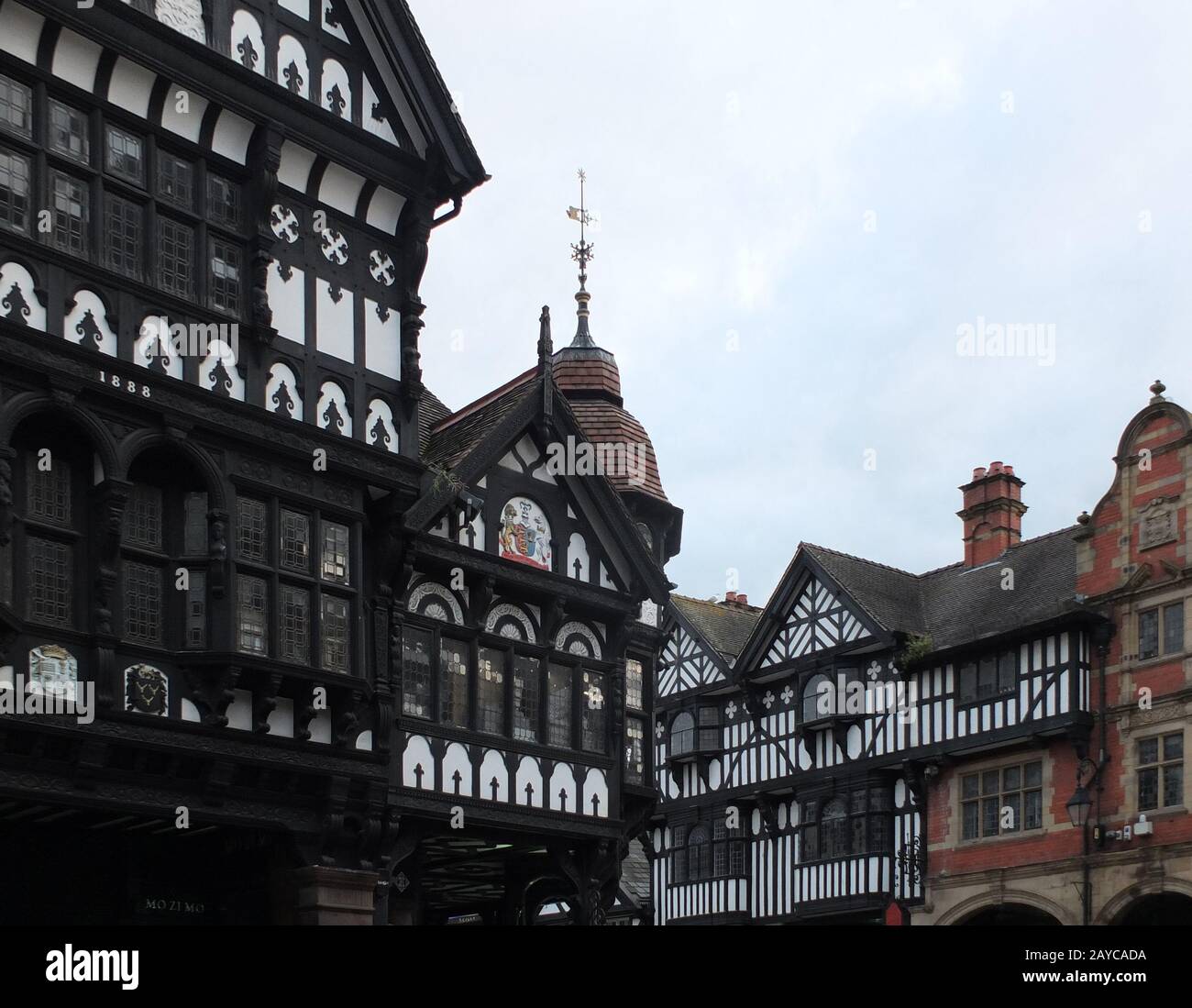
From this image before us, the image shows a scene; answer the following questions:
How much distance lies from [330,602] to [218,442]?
7.09 feet

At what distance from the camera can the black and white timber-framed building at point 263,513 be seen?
1589cm

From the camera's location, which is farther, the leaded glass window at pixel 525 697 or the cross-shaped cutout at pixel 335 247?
the leaded glass window at pixel 525 697

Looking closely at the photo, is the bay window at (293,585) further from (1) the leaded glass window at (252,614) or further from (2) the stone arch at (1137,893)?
(2) the stone arch at (1137,893)

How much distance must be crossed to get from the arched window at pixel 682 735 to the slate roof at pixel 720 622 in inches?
72.0

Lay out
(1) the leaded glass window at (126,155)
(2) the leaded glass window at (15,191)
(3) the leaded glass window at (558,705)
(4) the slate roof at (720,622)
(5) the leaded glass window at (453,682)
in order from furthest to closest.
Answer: (4) the slate roof at (720,622) → (3) the leaded glass window at (558,705) → (5) the leaded glass window at (453,682) → (1) the leaded glass window at (126,155) → (2) the leaded glass window at (15,191)

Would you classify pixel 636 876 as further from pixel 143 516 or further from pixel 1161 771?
pixel 143 516

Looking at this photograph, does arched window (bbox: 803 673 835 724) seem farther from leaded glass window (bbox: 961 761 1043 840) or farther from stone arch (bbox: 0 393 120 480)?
stone arch (bbox: 0 393 120 480)

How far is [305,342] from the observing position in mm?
18547

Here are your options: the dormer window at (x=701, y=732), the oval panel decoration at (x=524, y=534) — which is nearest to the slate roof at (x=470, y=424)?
the oval panel decoration at (x=524, y=534)

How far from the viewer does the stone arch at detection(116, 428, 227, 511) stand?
1619cm

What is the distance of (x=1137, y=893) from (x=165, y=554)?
21358mm

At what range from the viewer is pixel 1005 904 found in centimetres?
3447

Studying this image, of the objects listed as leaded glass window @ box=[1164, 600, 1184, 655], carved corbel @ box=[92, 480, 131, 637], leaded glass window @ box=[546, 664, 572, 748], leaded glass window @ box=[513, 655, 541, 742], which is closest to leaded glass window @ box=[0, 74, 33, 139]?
carved corbel @ box=[92, 480, 131, 637]

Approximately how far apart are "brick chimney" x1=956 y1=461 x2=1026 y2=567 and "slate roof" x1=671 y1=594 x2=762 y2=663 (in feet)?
19.4
